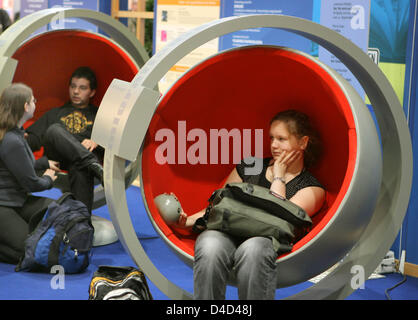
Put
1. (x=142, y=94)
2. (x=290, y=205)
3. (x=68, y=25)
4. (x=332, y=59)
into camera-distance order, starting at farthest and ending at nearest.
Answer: (x=68, y=25) → (x=332, y=59) → (x=290, y=205) → (x=142, y=94)

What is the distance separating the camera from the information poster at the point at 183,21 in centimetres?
477

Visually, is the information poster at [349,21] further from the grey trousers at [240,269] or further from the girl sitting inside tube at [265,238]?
the grey trousers at [240,269]

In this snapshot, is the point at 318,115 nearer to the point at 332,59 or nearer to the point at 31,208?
the point at 332,59

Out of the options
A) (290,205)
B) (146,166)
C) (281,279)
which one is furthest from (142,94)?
(281,279)

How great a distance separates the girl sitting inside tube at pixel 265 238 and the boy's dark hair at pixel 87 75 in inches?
67.5

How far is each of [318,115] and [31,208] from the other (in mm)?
1710

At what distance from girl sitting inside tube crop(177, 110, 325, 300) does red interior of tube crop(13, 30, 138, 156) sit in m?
1.58

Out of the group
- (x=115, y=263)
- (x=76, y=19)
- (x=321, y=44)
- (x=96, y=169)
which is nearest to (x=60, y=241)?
(x=115, y=263)

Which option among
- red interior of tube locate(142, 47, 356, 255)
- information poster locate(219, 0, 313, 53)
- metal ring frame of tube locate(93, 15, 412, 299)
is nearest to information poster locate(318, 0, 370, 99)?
information poster locate(219, 0, 313, 53)

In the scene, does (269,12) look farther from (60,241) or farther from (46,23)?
(60,241)

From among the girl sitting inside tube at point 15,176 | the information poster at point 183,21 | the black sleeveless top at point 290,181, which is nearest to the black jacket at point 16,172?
the girl sitting inside tube at point 15,176

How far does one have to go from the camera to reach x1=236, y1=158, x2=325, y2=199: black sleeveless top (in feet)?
8.55
